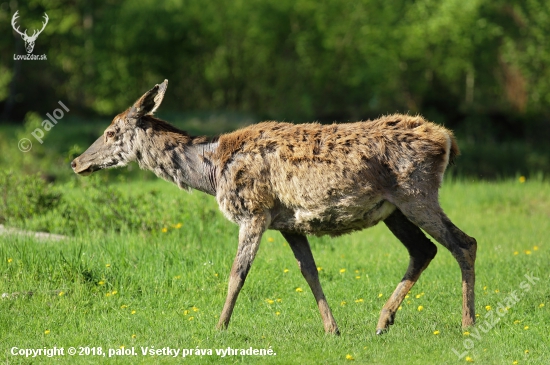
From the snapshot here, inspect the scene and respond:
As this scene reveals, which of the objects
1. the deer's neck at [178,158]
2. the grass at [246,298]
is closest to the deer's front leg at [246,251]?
the grass at [246,298]

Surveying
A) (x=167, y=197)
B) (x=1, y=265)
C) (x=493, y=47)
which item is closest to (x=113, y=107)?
(x=493, y=47)

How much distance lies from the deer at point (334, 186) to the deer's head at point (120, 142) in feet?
0.47

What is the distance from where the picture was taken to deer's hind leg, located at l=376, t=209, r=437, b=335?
26.6 ft

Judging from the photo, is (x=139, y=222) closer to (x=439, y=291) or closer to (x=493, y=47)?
(x=439, y=291)

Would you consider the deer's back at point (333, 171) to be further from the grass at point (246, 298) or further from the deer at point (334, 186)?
the grass at point (246, 298)

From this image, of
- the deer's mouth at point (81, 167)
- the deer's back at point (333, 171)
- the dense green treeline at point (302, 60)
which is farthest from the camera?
the dense green treeline at point (302, 60)

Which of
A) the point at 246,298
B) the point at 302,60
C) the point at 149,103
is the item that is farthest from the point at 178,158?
the point at 302,60

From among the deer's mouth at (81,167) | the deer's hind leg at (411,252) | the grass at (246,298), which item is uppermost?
the deer's mouth at (81,167)

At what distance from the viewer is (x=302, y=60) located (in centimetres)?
3128

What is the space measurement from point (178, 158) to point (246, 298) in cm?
188

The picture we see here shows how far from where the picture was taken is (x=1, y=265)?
9.66 m

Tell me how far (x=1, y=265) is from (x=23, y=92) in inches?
785

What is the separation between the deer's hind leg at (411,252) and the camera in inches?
319

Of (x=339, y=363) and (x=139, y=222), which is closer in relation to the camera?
(x=339, y=363)
